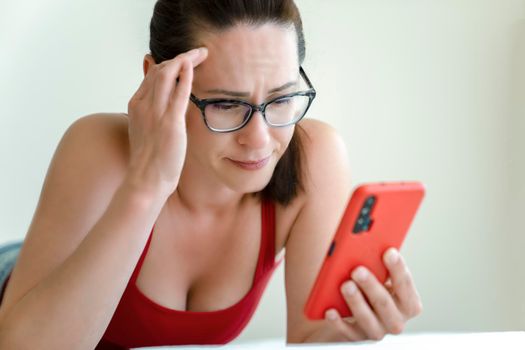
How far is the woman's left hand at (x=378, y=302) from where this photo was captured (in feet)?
3.45

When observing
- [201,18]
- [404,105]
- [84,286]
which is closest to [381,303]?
[84,286]

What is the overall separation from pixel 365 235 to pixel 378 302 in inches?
4.7

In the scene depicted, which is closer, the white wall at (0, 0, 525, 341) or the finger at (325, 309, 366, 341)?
the finger at (325, 309, 366, 341)

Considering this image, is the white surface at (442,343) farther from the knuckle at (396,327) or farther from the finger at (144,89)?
the finger at (144,89)

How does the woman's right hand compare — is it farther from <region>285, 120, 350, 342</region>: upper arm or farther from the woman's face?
<region>285, 120, 350, 342</region>: upper arm

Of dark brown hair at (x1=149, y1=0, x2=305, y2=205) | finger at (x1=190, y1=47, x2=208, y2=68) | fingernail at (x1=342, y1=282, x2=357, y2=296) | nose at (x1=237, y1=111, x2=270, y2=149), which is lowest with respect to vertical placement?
fingernail at (x1=342, y1=282, x2=357, y2=296)

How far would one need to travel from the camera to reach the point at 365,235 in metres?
1.01

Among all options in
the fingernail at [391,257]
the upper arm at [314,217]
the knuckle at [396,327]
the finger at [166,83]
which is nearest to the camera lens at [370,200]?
the fingernail at [391,257]

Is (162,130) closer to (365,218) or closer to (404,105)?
(365,218)

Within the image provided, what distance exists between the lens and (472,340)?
98 cm

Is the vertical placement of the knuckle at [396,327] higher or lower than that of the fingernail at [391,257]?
lower

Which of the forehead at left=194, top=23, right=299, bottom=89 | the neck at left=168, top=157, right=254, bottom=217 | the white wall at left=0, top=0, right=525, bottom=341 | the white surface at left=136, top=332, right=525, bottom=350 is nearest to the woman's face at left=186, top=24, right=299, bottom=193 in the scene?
the forehead at left=194, top=23, right=299, bottom=89

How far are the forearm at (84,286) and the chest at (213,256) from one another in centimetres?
36

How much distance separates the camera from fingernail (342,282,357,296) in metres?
1.05
